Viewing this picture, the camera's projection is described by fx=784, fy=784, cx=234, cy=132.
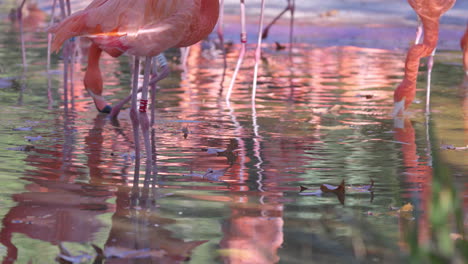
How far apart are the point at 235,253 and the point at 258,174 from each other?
126 centimetres

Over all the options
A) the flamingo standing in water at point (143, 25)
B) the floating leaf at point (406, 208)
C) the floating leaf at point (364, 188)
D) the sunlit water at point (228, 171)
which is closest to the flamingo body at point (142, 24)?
the flamingo standing in water at point (143, 25)

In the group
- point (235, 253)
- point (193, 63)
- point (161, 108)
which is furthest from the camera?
point (193, 63)

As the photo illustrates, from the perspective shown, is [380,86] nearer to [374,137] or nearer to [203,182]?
[374,137]

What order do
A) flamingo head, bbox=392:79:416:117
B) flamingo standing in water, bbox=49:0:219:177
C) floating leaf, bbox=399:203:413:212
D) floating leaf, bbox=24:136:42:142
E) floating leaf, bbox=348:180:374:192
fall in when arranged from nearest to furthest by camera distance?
floating leaf, bbox=399:203:413:212
floating leaf, bbox=348:180:374:192
flamingo standing in water, bbox=49:0:219:177
floating leaf, bbox=24:136:42:142
flamingo head, bbox=392:79:416:117

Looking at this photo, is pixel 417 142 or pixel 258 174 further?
pixel 417 142

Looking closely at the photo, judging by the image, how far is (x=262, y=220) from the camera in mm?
3203

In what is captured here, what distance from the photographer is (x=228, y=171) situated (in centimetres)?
410

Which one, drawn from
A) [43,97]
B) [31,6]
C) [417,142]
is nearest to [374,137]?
[417,142]

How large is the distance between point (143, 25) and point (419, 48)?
278cm

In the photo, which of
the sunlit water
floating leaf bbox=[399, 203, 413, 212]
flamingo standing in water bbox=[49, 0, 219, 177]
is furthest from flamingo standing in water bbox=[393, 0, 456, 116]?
floating leaf bbox=[399, 203, 413, 212]

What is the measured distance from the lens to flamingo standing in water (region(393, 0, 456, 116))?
5.88 meters

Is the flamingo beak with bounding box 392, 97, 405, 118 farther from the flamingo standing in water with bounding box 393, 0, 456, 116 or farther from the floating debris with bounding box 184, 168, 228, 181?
the floating debris with bounding box 184, 168, 228, 181

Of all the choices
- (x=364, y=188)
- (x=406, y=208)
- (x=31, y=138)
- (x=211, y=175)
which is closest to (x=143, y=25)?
(x=211, y=175)

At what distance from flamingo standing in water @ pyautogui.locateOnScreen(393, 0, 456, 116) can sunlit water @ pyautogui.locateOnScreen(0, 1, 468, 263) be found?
184 mm
